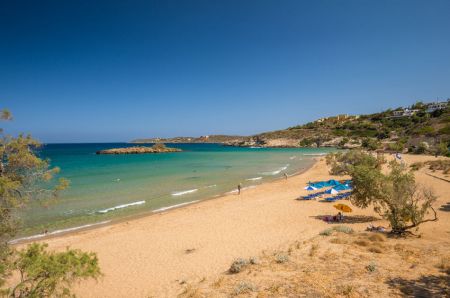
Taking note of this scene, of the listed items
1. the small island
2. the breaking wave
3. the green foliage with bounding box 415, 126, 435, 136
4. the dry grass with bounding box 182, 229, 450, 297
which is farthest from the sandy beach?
the small island

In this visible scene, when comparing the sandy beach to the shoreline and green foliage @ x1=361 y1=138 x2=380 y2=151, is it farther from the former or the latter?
green foliage @ x1=361 y1=138 x2=380 y2=151

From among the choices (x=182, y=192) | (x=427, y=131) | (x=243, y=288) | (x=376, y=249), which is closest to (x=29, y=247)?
(x=243, y=288)

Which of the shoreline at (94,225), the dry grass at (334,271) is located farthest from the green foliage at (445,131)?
the dry grass at (334,271)

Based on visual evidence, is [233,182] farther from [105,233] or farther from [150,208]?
[105,233]

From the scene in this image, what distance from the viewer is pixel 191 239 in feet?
46.5

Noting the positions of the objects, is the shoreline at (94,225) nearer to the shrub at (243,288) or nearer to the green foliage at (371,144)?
the shrub at (243,288)

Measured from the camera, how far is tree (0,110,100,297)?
5047mm

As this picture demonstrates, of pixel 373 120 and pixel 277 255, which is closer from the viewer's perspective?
pixel 277 255

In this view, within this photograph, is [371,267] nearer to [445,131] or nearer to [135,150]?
[445,131]

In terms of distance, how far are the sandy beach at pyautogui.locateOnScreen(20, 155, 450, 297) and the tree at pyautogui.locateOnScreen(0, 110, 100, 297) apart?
13.6 ft

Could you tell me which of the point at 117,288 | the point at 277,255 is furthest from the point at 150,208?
the point at 277,255

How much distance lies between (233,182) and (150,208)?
46.5ft

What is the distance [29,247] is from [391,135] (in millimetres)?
110072

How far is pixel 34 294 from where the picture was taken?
16.2 feet
